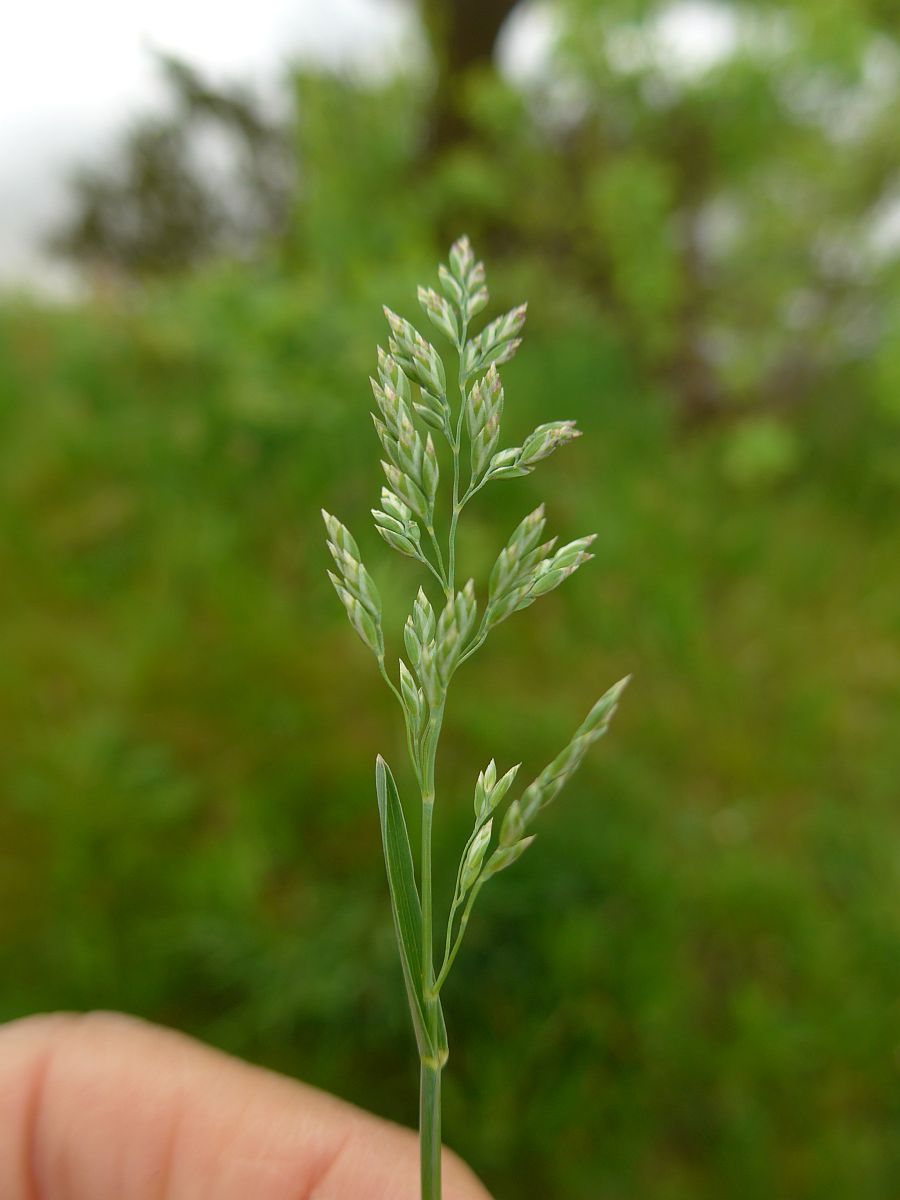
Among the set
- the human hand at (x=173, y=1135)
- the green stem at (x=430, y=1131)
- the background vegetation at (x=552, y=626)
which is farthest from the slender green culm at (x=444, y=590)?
the background vegetation at (x=552, y=626)

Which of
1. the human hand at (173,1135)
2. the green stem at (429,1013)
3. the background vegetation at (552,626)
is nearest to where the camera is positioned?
the green stem at (429,1013)

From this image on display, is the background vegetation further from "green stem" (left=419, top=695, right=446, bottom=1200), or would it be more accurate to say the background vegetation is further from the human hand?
"green stem" (left=419, top=695, right=446, bottom=1200)

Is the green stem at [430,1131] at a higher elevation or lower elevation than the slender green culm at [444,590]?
lower

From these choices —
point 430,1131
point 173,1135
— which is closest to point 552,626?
point 173,1135

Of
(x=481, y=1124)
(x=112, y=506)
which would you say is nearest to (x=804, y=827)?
(x=481, y=1124)

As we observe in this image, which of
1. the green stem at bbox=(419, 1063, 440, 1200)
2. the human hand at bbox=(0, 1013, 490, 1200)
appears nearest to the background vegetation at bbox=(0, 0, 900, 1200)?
the human hand at bbox=(0, 1013, 490, 1200)

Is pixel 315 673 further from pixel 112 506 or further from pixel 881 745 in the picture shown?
pixel 881 745

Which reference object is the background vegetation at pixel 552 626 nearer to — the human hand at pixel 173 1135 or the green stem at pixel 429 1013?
the human hand at pixel 173 1135
